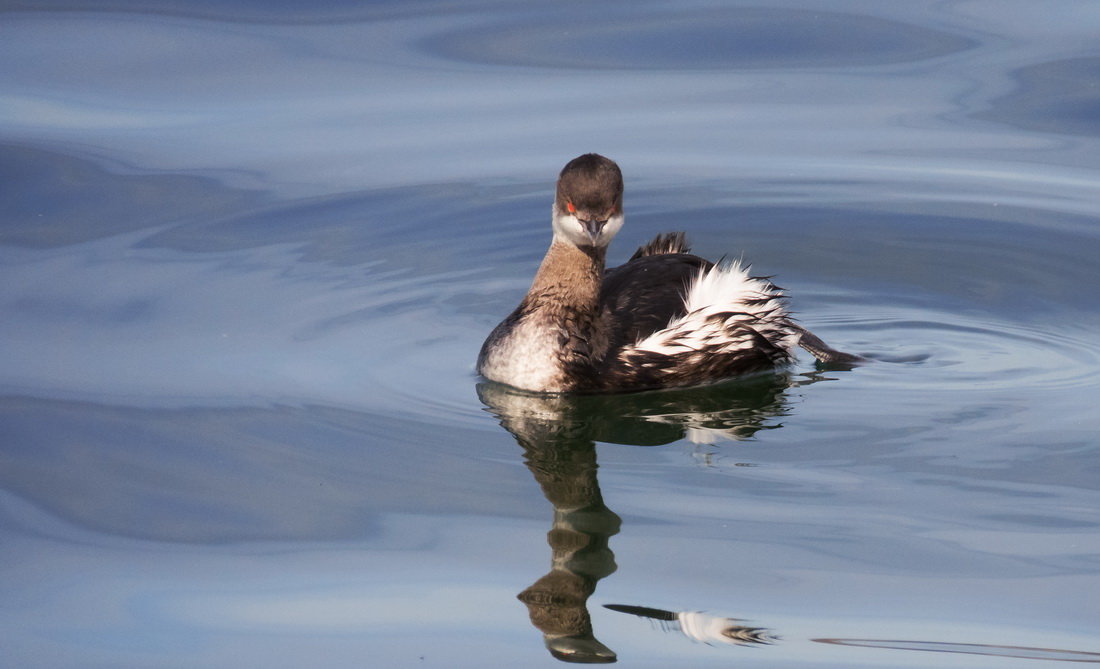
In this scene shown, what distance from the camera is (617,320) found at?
8539 mm

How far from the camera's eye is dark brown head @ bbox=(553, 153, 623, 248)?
26.3 ft

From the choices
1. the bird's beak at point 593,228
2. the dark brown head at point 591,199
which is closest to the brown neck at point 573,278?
the dark brown head at point 591,199

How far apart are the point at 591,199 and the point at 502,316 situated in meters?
1.61

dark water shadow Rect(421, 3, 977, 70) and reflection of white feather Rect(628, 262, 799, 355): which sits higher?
dark water shadow Rect(421, 3, 977, 70)

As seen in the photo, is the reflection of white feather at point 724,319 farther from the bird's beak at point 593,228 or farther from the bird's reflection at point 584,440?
the bird's beak at point 593,228

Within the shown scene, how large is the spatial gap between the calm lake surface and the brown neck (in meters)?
0.53

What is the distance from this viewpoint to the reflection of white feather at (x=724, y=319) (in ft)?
27.7

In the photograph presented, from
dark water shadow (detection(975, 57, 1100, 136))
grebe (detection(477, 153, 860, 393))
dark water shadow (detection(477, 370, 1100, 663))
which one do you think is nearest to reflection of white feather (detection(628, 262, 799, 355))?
grebe (detection(477, 153, 860, 393))

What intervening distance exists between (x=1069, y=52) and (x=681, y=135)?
3533mm

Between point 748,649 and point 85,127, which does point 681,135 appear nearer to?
point 85,127

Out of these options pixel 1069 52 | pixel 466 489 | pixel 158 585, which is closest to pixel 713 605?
pixel 466 489

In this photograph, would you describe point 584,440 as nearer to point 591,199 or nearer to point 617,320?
point 617,320

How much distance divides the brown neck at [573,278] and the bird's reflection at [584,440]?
0.52 m

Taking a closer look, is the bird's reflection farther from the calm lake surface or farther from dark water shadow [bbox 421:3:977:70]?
dark water shadow [bbox 421:3:977:70]
